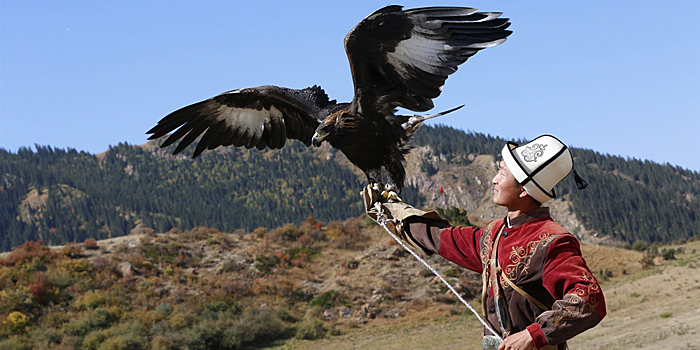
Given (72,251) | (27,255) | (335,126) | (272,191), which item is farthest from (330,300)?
(272,191)

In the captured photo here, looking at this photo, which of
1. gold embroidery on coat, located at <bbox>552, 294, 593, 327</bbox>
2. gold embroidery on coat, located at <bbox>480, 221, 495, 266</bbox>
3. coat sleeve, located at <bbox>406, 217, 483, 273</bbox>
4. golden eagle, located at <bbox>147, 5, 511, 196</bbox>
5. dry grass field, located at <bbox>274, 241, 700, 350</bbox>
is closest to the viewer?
gold embroidery on coat, located at <bbox>552, 294, 593, 327</bbox>

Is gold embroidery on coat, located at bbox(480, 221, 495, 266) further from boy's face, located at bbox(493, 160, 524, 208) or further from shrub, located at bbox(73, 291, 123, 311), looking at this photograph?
shrub, located at bbox(73, 291, 123, 311)

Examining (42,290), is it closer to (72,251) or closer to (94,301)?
(94,301)

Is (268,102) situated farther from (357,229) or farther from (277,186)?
(277,186)

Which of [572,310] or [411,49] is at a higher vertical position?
[411,49]

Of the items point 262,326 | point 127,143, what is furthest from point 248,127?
point 127,143

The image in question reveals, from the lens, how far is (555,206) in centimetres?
8338

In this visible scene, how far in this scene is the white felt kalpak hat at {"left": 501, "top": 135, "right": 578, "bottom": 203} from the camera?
7.41 ft

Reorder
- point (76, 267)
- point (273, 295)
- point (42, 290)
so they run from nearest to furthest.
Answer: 1. point (42, 290)
2. point (273, 295)
3. point (76, 267)

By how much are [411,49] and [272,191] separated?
317 ft

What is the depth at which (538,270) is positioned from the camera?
2.20m

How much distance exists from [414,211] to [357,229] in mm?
31848

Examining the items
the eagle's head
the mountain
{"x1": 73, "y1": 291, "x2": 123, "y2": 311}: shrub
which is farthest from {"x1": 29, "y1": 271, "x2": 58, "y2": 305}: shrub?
the mountain

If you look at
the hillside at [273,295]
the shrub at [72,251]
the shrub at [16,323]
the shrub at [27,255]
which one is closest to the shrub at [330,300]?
the hillside at [273,295]
